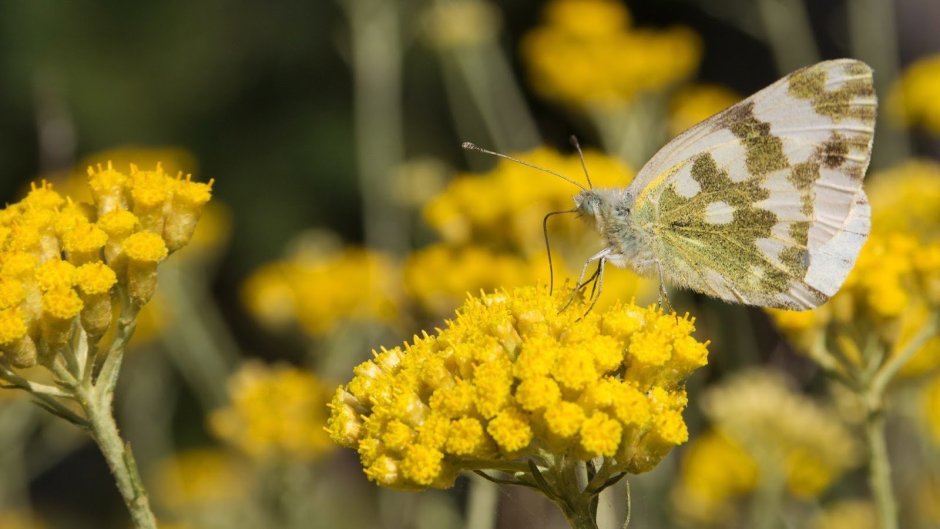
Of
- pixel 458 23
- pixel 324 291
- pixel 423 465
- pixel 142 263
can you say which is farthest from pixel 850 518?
pixel 458 23

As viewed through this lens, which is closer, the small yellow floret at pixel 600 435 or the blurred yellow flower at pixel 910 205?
the small yellow floret at pixel 600 435

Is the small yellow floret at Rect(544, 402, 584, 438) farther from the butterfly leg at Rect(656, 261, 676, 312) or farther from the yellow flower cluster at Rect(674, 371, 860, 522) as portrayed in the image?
the yellow flower cluster at Rect(674, 371, 860, 522)

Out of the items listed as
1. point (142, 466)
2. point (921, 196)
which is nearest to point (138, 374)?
point (142, 466)

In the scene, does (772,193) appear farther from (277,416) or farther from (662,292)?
(277,416)

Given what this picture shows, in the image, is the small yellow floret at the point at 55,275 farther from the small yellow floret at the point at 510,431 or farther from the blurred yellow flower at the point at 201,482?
the blurred yellow flower at the point at 201,482

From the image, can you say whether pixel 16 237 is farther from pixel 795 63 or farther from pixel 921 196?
pixel 795 63

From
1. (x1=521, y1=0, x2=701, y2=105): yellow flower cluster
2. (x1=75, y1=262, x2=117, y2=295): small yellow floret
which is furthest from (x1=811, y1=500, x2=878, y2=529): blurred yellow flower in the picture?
(x1=75, y1=262, x2=117, y2=295): small yellow floret

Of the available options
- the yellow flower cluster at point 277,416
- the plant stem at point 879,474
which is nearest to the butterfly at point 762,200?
the plant stem at point 879,474
